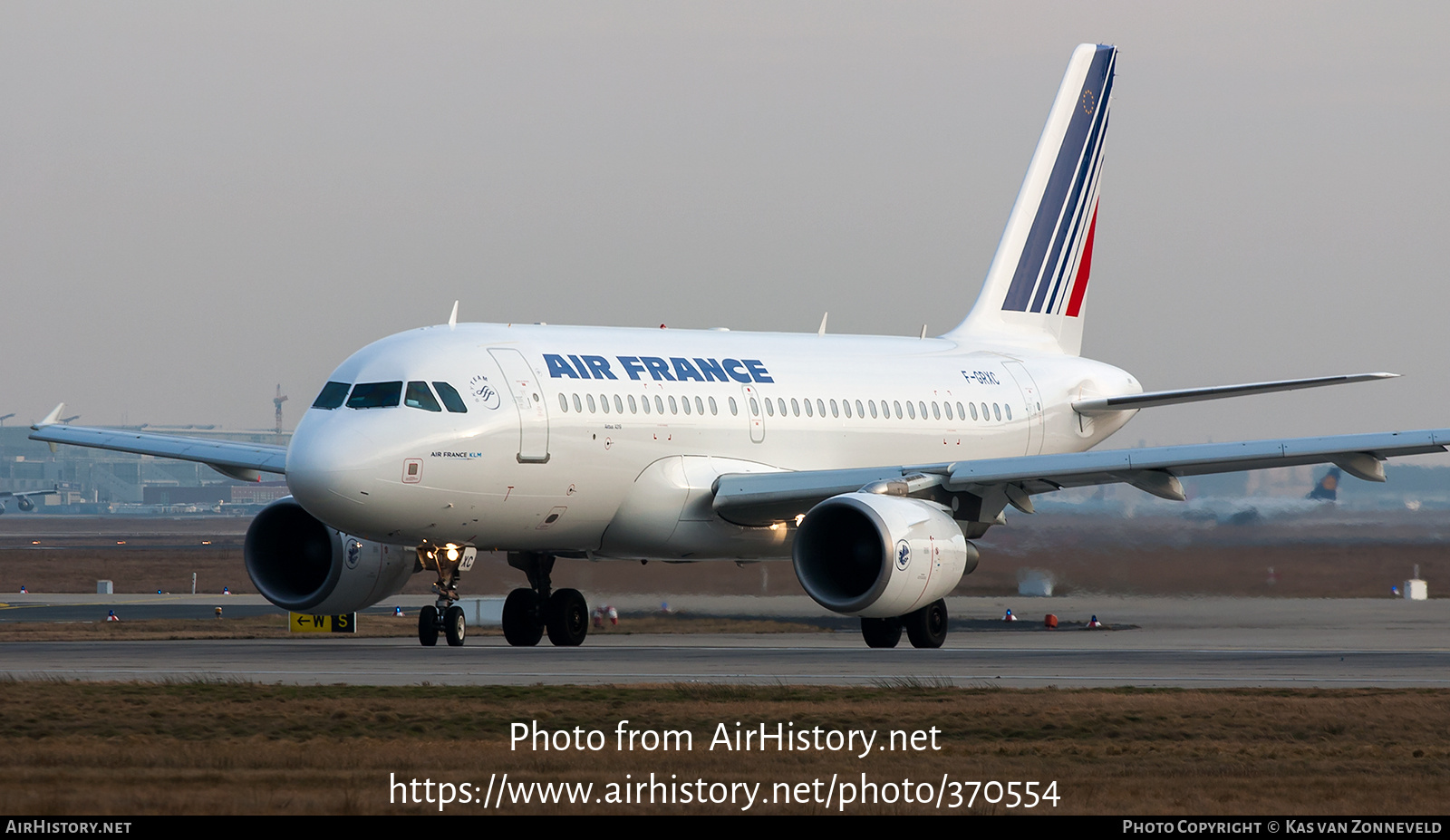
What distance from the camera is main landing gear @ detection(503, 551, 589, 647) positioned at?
95.3 feet

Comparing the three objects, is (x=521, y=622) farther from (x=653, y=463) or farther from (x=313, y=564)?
(x=313, y=564)

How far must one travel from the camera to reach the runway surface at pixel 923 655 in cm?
2102

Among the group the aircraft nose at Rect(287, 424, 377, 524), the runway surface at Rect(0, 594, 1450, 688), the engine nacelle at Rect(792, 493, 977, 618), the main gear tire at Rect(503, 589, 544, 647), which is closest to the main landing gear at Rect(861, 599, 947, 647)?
the runway surface at Rect(0, 594, 1450, 688)

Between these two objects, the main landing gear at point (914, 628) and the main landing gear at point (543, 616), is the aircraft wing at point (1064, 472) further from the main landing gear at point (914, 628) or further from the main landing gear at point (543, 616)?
the main landing gear at point (543, 616)

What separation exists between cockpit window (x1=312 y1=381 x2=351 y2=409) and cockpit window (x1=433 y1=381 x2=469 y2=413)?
1.19 m

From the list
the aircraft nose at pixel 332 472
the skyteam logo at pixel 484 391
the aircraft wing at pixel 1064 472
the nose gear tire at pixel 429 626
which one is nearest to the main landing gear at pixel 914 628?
the aircraft wing at pixel 1064 472

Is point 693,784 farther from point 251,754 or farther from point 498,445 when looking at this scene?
point 498,445

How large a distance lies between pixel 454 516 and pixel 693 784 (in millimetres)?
13811

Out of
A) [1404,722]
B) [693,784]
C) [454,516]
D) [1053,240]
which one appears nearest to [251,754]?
[693,784]

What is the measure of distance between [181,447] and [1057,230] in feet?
56.7

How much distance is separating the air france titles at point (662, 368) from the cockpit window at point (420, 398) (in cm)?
209

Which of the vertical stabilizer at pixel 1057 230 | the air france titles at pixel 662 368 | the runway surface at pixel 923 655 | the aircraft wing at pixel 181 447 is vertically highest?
the vertical stabilizer at pixel 1057 230

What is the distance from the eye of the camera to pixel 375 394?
25.6 meters

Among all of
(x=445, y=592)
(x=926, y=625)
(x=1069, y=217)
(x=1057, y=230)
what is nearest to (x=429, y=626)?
(x=445, y=592)
